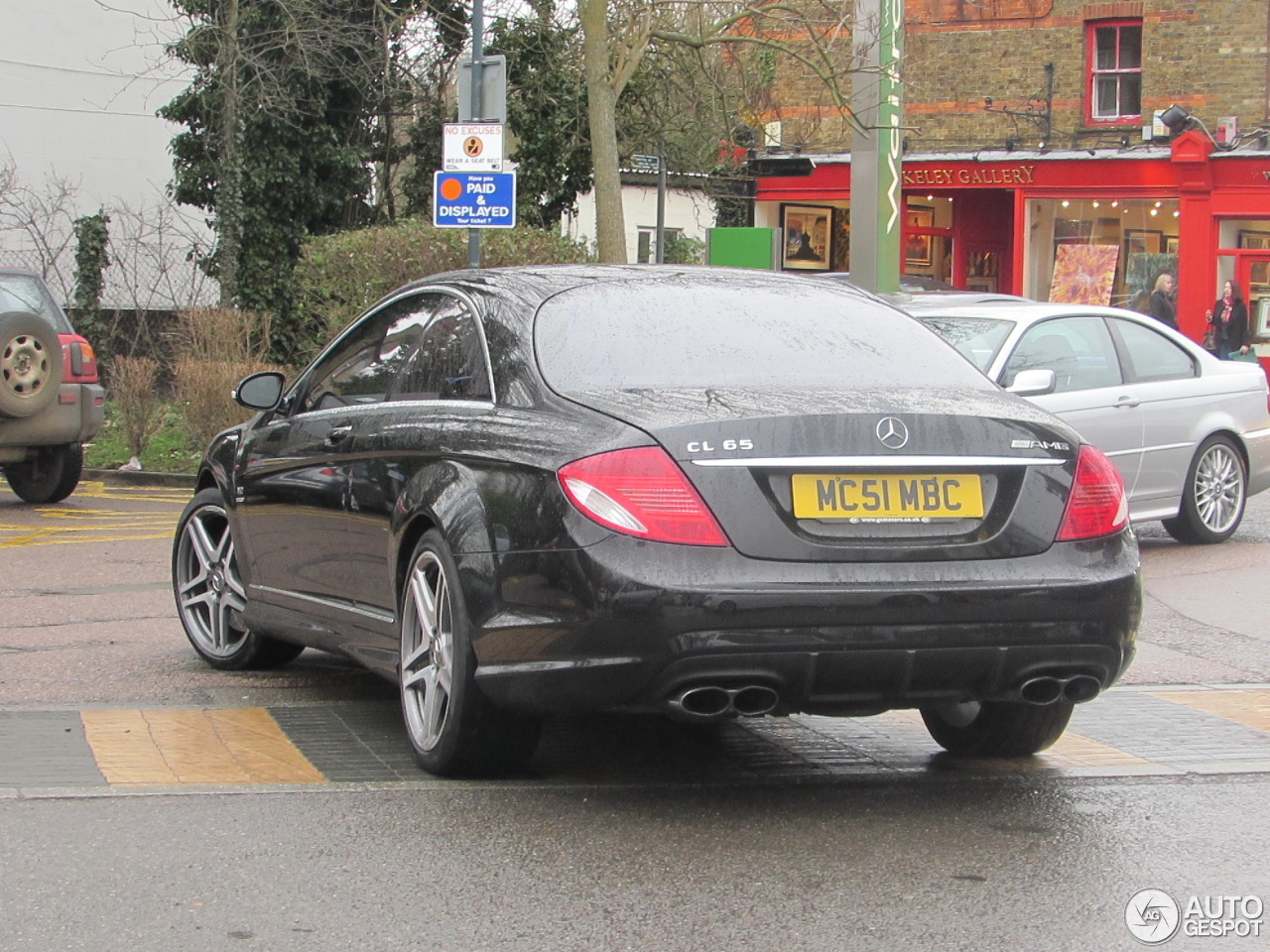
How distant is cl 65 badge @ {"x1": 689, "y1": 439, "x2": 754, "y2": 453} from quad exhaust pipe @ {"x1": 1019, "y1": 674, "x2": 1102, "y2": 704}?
96 centimetres

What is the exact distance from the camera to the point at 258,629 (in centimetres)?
655

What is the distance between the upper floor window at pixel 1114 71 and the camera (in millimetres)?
31656

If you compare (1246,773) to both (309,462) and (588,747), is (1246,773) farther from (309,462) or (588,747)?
(309,462)

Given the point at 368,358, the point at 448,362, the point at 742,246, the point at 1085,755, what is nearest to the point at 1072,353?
the point at 1085,755

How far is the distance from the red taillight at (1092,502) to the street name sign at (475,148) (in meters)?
9.90

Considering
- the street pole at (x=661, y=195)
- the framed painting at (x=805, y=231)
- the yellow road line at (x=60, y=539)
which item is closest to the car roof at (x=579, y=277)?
the yellow road line at (x=60, y=539)

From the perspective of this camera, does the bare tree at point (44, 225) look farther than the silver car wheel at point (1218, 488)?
Yes

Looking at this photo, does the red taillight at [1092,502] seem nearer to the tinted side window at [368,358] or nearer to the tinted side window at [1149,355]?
the tinted side window at [368,358]

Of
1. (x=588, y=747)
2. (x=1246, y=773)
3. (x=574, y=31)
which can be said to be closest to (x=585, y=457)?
(x=588, y=747)

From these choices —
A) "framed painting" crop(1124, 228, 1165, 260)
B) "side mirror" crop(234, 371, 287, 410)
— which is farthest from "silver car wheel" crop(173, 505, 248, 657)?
"framed painting" crop(1124, 228, 1165, 260)

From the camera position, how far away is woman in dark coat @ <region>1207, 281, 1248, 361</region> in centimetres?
2619

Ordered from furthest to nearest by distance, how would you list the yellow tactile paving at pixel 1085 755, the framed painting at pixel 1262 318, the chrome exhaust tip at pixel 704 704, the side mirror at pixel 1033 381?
the framed painting at pixel 1262 318
the side mirror at pixel 1033 381
the yellow tactile paving at pixel 1085 755
the chrome exhaust tip at pixel 704 704

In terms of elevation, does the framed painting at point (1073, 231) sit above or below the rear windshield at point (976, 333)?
above

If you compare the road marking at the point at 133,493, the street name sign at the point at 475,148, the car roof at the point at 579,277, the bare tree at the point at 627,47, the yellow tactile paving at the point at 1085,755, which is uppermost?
the bare tree at the point at 627,47
